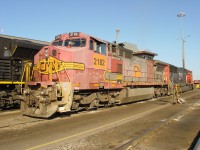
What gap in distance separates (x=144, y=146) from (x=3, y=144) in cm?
349

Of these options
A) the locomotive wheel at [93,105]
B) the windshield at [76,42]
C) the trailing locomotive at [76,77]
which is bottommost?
the locomotive wheel at [93,105]

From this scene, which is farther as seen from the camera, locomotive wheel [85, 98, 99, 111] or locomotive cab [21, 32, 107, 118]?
locomotive wheel [85, 98, 99, 111]

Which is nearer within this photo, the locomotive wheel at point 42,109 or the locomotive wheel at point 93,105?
the locomotive wheel at point 42,109

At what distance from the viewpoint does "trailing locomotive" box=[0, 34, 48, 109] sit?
42.4 ft

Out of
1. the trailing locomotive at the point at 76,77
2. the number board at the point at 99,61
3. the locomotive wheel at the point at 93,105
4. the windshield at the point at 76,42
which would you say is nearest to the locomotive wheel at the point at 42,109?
the trailing locomotive at the point at 76,77

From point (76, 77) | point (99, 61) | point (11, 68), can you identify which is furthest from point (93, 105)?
point (11, 68)

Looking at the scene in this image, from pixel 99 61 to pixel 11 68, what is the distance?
4.49m

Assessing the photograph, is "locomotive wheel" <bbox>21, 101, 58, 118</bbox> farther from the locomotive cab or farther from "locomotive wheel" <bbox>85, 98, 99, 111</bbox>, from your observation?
"locomotive wheel" <bbox>85, 98, 99, 111</bbox>

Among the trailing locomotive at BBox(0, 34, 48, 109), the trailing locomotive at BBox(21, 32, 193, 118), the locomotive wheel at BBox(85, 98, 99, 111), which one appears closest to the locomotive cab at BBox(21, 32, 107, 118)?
the trailing locomotive at BBox(21, 32, 193, 118)

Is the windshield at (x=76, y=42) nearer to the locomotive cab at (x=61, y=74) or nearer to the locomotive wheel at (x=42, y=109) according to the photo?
the locomotive cab at (x=61, y=74)

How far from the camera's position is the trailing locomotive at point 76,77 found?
1059cm

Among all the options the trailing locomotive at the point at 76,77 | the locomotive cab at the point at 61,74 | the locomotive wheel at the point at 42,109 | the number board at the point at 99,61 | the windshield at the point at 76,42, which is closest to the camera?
the locomotive wheel at the point at 42,109

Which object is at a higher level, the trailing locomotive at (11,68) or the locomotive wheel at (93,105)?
the trailing locomotive at (11,68)

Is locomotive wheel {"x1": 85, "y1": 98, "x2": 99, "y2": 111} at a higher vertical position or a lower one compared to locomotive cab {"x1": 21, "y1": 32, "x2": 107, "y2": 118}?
lower
